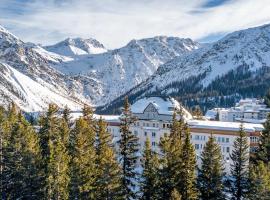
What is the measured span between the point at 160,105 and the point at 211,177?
6790 centimetres

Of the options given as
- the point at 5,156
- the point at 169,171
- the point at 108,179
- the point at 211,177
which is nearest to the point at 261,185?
the point at 211,177

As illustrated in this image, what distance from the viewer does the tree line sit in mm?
54469

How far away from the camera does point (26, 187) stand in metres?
62.0

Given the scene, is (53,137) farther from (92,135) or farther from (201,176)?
(201,176)

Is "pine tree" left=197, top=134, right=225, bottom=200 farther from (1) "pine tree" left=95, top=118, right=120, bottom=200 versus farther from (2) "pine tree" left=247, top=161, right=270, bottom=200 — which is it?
(1) "pine tree" left=95, top=118, right=120, bottom=200

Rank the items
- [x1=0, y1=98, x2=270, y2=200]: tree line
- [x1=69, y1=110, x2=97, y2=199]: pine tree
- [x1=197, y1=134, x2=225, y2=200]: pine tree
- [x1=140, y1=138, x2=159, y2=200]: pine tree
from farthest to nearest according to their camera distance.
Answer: [x1=69, y1=110, x2=97, y2=199]: pine tree, [x1=197, y1=134, x2=225, y2=200]: pine tree, [x1=140, y1=138, x2=159, y2=200]: pine tree, [x1=0, y1=98, x2=270, y2=200]: tree line

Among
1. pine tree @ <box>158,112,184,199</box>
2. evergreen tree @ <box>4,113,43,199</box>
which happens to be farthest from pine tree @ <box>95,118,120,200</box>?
evergreen tree @ <box>4,113,43,199</box>

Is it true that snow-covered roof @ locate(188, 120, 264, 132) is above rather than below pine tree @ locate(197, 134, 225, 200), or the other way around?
above

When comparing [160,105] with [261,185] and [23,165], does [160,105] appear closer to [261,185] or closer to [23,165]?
[23,165]

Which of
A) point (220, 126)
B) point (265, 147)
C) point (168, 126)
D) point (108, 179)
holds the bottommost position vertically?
point (108, 179)

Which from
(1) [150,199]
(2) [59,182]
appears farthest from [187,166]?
(2) [59,182]

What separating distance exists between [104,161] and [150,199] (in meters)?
7.98

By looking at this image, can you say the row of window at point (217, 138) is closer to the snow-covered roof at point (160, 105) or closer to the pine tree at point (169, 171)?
the snow-covered roof at point (160, 105)

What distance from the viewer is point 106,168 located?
2249 inches
